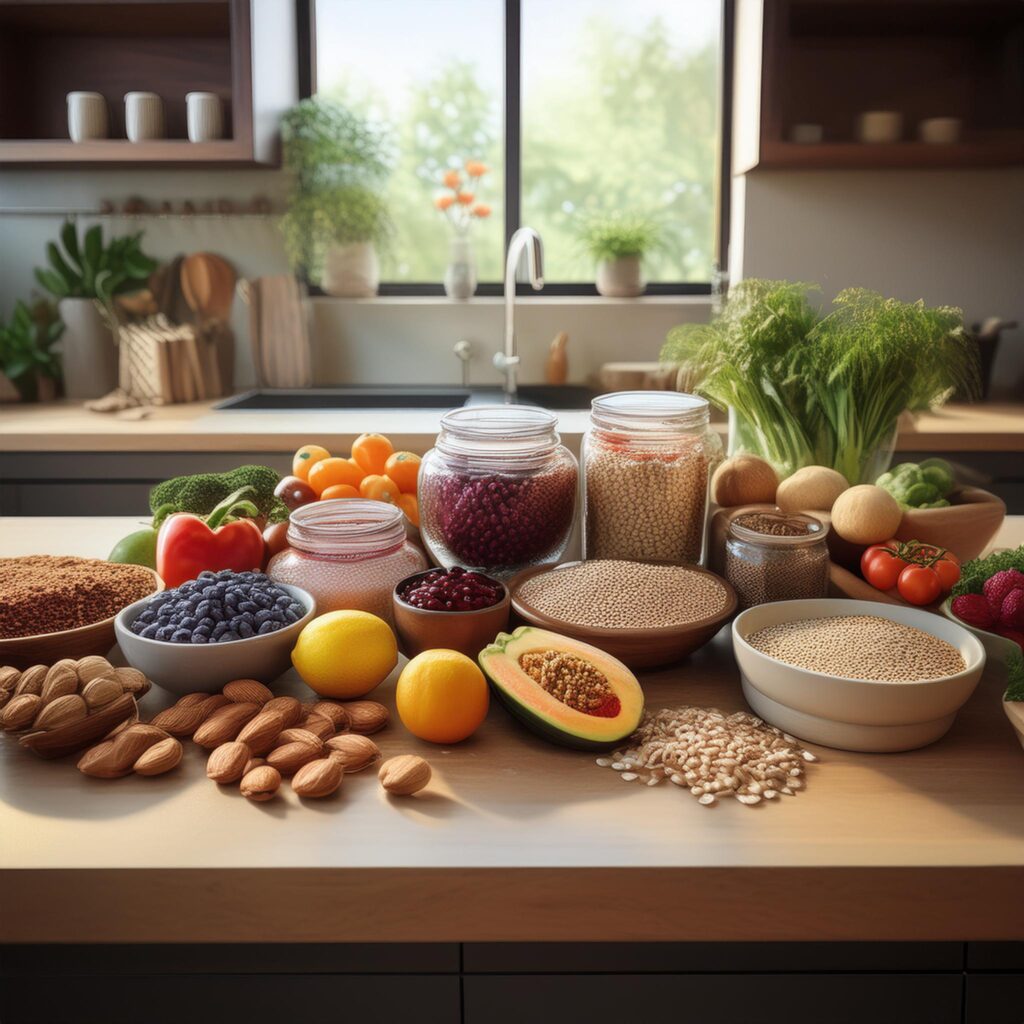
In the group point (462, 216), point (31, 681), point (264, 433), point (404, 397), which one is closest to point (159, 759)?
point (31, 681)

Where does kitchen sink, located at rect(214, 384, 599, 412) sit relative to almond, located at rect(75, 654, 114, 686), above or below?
above

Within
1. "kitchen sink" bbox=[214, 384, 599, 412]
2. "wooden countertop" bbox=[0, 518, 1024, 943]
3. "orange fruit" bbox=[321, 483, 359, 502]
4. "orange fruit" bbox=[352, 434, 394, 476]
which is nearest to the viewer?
"wooden countertop" bbox=[0, 518, 1024, 943]

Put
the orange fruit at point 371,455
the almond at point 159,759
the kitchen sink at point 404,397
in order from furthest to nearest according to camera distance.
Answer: the kitchen sink at point 404,397 < the orange fruit at point 371,455 < the almond at point 159,759

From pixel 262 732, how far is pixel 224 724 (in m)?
0.05

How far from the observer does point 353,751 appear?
878mm

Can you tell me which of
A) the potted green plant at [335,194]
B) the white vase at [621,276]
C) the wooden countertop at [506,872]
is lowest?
the wooden countertop at [506,872]

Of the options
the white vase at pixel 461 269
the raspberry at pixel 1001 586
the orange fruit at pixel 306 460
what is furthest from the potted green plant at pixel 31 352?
the raspberry at pixel 1001 586

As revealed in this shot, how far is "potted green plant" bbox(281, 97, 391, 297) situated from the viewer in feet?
10.7

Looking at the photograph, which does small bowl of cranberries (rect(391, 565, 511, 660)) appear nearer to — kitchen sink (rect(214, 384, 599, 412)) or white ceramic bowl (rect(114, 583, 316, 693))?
white ceramic bowl (rect(114, 583, 316, 693))

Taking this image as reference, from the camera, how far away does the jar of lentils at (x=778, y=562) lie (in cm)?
112

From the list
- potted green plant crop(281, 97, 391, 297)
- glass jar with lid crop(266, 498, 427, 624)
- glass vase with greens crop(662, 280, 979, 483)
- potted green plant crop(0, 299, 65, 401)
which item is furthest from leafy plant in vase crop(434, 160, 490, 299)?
glass jar with lid crop(266, 498, 427, 624)

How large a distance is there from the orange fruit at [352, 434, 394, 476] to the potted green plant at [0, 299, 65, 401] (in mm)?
2051

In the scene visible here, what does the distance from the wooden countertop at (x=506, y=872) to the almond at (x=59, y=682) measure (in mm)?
112

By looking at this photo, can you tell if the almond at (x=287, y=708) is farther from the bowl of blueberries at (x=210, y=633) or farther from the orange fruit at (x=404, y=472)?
the orange fruit at (x=404, y=472)
